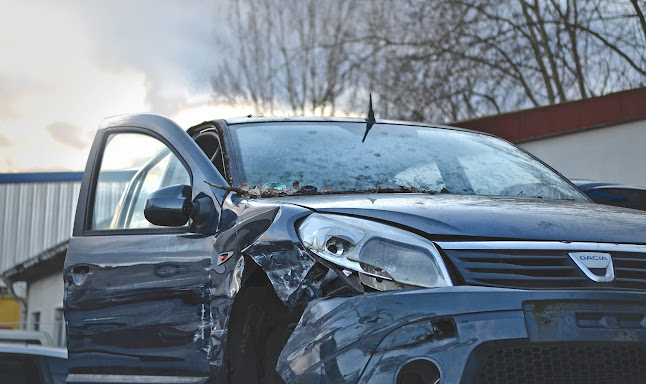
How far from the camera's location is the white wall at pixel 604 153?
41.4 feet

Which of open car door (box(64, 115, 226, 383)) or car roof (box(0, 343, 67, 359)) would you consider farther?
car roof (box(0, 343, 67, 359))

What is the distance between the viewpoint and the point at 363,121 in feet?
15.3

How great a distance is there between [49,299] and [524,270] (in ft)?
93.0

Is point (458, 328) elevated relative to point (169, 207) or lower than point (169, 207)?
lower

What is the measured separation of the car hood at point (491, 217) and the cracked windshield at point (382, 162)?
0.39 meters

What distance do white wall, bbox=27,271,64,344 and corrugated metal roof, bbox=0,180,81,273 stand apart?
6.31 metres

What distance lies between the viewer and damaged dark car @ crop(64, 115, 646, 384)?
2795 millimetres

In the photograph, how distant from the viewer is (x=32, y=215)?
3750 centimetres

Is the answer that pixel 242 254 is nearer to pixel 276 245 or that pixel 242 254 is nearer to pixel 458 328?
pixel 276 245

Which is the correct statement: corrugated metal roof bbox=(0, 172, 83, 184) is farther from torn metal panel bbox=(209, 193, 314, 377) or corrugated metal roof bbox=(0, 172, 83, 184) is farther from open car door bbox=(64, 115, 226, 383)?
torn metal panel bbox=(209, 193, 314, 377)

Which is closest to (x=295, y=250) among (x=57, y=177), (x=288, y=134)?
(x=288, y=134)

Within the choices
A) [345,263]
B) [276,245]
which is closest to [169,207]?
[276,245]

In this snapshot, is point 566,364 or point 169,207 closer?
point 566,364

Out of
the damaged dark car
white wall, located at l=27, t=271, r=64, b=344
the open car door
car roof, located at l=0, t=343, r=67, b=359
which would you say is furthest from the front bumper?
white wall, located at l=27, t=271, r=64, b=344
